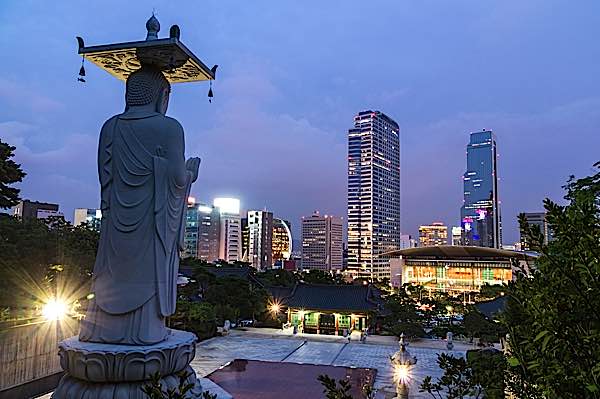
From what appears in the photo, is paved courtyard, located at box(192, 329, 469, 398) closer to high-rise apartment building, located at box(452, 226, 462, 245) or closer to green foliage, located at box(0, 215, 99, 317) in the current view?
green foliage, located at box(0, 215, 99, 317)

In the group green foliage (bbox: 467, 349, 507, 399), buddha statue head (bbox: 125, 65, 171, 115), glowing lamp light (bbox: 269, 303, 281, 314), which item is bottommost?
glowing lamp light (bbox: 269, 303, 281, 314)

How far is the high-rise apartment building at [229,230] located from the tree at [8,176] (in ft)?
217

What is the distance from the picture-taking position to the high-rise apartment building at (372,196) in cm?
8056

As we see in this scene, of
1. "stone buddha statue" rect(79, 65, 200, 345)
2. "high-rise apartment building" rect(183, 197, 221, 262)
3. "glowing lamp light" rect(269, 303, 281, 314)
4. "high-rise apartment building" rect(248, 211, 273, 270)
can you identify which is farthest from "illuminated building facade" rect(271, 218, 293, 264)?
"stone buddha statue" rect(79, 65, 200, 345)

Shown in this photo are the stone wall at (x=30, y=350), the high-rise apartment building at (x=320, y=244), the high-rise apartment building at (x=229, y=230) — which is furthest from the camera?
the high-rise apartment building at (x=320, y=244)

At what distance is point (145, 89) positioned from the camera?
5.63 metres

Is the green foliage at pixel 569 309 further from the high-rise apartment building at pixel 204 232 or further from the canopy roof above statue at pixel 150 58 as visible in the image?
the high-rise apartment building at pixel 204 232

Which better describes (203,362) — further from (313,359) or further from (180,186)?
(180,186)

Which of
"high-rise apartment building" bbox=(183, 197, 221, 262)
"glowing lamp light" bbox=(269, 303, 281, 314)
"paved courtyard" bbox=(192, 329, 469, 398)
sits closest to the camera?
"paved courtyard" bbox=(192, 329, 469, 398)

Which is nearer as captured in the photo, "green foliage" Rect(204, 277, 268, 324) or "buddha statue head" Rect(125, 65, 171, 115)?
"buddha statue head" Rect(125, 65, 171, 115)

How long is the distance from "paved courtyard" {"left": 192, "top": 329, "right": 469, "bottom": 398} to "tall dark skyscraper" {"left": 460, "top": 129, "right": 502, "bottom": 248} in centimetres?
9307

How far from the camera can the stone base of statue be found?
4.45 metres

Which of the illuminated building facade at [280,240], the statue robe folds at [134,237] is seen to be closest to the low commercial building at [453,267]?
the statue robe folds at [134,237]

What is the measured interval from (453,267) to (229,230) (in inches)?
1789
